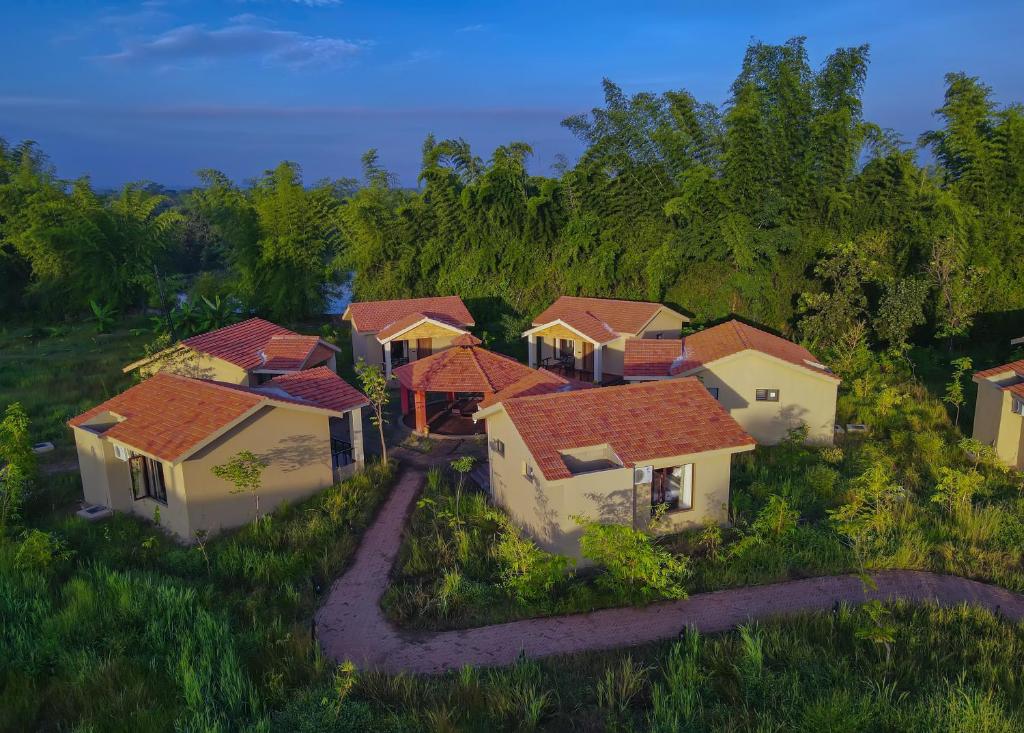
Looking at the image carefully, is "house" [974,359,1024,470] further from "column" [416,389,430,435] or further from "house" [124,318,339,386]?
"house" [124,318,339,386]

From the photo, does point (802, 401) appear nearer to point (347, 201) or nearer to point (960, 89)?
point (960, 89)

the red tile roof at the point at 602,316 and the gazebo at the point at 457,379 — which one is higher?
the red tile roof at the point at 602,316

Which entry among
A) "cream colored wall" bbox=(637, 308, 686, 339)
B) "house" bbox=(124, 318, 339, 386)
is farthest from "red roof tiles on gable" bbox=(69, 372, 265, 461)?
"cream colored wall" bbox=(637, 308, 686, 339)

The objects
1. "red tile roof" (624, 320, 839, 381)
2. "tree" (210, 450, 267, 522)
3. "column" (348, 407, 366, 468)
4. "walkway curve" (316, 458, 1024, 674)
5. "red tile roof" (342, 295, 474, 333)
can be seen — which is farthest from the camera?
"red tile roof" (342, 295, 474, 333)

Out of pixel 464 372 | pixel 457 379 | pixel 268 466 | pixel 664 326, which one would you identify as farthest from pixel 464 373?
pixel 664 326

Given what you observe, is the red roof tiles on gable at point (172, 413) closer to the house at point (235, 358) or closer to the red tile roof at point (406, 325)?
the house at point (235, 358)

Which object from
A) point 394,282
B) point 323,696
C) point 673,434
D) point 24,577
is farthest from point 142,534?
point 394,282

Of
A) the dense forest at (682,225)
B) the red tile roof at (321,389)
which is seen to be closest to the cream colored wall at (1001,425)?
the dense forest at (682,225)
